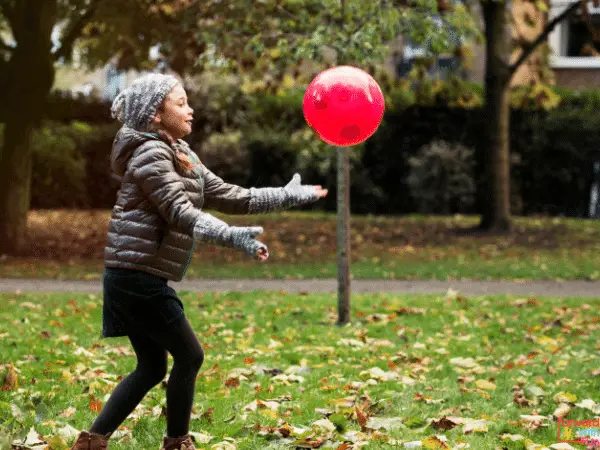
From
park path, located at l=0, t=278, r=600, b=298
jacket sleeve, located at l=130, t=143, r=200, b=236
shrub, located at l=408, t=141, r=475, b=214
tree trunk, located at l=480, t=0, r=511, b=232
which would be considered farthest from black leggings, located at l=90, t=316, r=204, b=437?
shrub, located at l=408, t=141, r=475, b=214

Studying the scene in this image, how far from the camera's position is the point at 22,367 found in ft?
21.7

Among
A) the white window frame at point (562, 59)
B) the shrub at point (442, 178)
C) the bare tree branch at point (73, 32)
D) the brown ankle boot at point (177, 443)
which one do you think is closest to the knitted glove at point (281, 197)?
the brown ankle boot at point (177, 443)

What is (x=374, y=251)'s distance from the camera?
1549 cm

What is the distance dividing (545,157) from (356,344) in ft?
45.7

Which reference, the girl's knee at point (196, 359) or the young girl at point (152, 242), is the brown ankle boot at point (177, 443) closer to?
the young girl at point (152, 242)

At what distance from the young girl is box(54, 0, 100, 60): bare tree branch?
37.6 ft

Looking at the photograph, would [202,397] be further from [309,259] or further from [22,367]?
[309,259]

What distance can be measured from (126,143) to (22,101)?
11632mm

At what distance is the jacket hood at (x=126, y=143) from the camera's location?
13.7 feet

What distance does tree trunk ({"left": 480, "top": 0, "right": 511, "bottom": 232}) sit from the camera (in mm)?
17484

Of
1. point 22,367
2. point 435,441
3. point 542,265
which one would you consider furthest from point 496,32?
point 435,441

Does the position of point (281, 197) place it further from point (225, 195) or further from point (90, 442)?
point (90, 442)

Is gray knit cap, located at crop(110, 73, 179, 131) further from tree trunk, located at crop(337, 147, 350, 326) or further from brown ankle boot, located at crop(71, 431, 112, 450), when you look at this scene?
tree trunk, located at crop(337, 147, 350, 326)

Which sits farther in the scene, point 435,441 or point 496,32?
point 496,32
